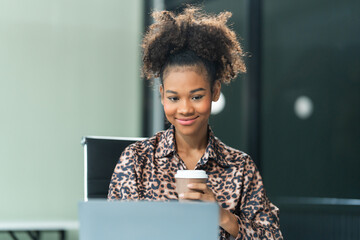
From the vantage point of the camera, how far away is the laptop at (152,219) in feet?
2.60

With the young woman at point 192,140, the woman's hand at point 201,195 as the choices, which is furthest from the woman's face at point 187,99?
the woman's hand at point 201,195

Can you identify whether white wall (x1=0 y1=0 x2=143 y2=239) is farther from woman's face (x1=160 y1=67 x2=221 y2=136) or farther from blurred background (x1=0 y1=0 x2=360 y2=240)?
woman's face (x1=160 y1=67 x2=221 y2=136)

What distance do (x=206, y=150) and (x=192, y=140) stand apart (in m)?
0.05

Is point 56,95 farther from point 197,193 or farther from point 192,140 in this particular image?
point 197,193

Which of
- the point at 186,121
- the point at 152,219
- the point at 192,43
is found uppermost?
the point at 192,43

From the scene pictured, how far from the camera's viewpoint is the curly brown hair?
1.44 metres

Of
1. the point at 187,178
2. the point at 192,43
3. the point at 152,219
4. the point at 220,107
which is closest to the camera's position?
the point at 152,219

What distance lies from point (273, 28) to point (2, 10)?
1.87m

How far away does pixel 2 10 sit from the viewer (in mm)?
3588

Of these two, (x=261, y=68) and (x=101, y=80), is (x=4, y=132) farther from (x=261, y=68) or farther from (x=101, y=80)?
(x=261, y=68)

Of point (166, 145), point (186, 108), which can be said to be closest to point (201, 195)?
point (186, 108)

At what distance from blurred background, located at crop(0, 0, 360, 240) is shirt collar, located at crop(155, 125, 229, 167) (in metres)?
1.43

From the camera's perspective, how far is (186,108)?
1.32 meters

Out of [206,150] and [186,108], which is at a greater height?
[186,108]
